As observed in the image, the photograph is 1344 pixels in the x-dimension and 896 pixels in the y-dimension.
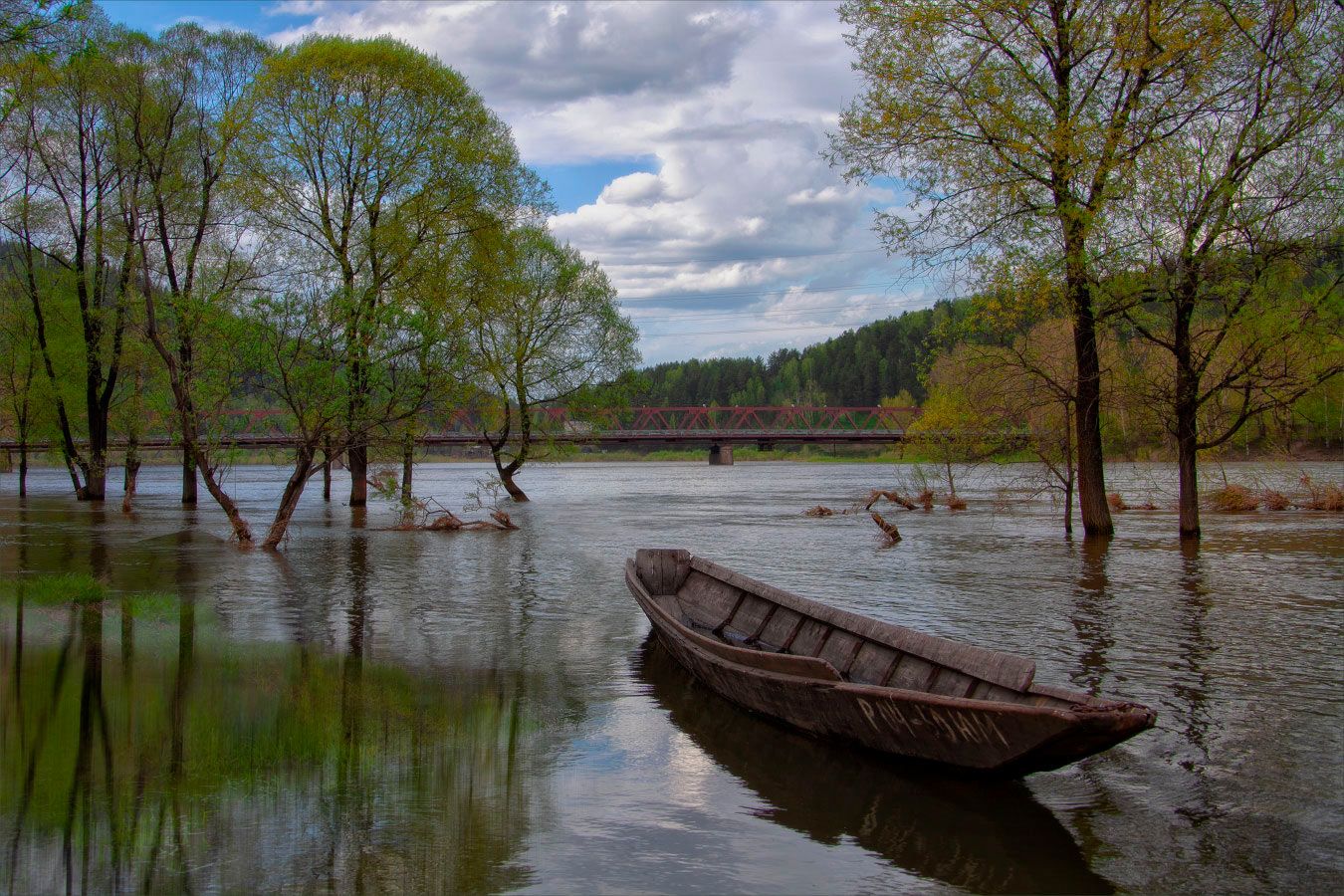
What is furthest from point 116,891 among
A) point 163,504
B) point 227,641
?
point 163,504

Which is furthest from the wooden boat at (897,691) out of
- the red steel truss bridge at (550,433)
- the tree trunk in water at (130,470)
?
the tree trunk in water at (130,470)

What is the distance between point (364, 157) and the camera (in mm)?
31891

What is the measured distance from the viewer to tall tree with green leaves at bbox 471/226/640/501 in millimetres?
42531

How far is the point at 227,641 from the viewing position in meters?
12.7

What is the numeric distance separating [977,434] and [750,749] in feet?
55.4

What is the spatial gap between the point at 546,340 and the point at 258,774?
36.8m

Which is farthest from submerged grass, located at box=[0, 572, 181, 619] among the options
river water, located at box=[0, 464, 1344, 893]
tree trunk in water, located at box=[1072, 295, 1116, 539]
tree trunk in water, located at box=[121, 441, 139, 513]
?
tree trunk in water, located at box=[121, 441, 139, 513]

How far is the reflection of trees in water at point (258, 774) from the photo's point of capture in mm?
5875

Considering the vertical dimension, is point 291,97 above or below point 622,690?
above

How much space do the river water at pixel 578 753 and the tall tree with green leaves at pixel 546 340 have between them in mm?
24389

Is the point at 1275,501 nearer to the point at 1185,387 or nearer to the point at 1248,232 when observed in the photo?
the point at 1185,387

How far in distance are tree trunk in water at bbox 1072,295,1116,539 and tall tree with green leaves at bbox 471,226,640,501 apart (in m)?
24.1

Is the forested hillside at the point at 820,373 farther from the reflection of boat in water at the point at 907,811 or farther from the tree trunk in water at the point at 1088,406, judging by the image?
the reflection of boat in water at the point at 907,811

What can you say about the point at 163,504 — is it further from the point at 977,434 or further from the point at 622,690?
the point at 622,690
